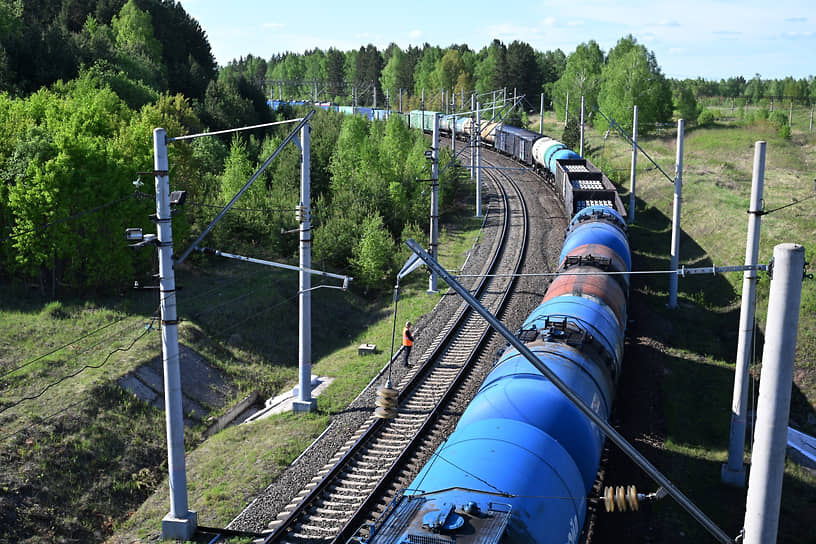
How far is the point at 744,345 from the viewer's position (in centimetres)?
1559

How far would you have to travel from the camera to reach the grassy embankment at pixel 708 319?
1530 centimetres

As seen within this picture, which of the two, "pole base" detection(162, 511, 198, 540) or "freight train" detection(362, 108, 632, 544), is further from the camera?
"pole base" detection(162, 511, 198, 540)

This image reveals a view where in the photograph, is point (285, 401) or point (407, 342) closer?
point (285, 401)

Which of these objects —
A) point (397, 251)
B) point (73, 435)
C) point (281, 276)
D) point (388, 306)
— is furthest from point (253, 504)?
point (397, 251)

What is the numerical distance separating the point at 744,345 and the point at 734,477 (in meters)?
3.18

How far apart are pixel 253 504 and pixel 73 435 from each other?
707 cm

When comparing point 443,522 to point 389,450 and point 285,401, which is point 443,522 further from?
point 285,401

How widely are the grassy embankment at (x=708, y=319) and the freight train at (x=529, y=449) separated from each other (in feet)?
10.6

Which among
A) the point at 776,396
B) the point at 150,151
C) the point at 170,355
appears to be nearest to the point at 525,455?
the point at 776,396

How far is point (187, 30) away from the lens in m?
83.9

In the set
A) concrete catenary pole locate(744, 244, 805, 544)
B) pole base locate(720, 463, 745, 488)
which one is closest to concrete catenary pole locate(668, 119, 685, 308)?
pole base locate(720, 463, 745, 488)

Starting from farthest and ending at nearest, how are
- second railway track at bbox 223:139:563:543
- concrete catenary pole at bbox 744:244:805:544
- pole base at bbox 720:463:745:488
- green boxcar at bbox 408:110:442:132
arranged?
1. green boxcar at bbox 408:110:442:132
2. pole base at bbox 720:463:745:488
3. second railway track at bbox 223:139:563:543
4. concrete catenary pole at bbox 744:244:805:544

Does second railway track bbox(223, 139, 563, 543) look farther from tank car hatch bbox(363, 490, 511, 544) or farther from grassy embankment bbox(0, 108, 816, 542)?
tank car hatch bbox(363, 490, 511, 544)

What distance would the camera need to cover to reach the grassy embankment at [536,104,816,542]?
50.2 feet
